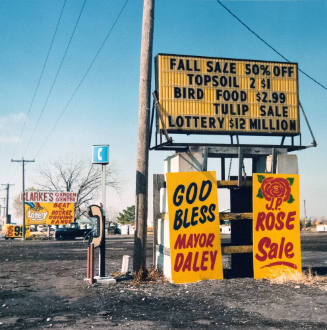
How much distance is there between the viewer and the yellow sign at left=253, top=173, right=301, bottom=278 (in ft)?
41.2

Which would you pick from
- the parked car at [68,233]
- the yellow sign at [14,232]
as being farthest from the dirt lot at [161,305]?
the yellow sign at [14,232]

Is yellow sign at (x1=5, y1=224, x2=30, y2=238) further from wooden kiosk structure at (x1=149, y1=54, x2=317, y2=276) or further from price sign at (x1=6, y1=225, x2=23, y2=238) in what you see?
wooden kiosk structure at (x1=149, y1=54, x2=317, y2=276)

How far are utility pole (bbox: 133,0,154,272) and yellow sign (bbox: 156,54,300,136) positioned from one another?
404 mm

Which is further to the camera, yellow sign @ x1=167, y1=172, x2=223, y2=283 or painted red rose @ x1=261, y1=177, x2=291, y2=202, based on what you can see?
painted red rose @ x1=261, y1=177, x2=291, y2=202

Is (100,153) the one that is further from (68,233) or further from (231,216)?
(68,233)

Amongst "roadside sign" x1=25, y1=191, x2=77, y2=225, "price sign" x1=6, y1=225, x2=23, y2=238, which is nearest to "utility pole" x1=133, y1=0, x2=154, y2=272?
"roadside sign" x1=25, y1=191, x2=77, y2=225

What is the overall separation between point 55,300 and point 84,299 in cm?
65

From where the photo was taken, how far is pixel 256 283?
38.4ft

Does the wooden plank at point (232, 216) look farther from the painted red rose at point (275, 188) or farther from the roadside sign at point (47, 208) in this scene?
the roadside sign at point (47, 208)

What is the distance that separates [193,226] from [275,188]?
9.22 ft

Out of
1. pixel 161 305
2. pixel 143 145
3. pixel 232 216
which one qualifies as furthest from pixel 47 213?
pixel 161 305

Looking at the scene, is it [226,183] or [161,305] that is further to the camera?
[226,183]

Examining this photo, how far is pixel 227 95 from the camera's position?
43.0ft

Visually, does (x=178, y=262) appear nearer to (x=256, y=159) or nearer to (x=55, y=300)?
(x=55, y=300)
